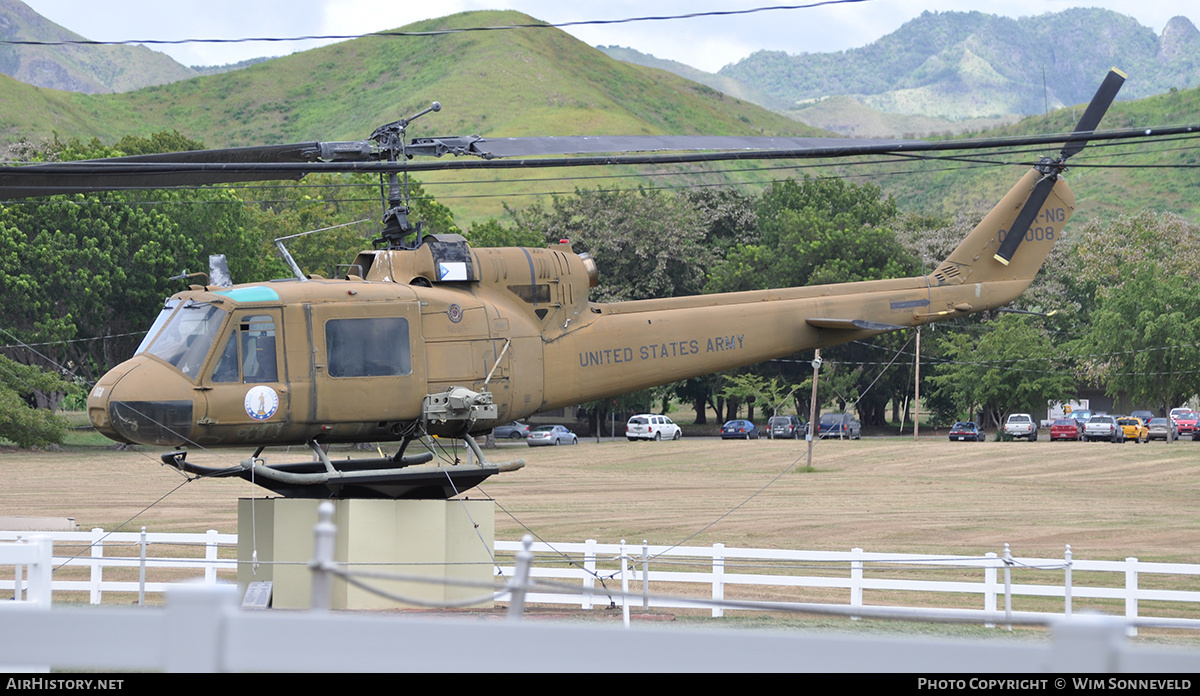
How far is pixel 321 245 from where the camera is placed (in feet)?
195

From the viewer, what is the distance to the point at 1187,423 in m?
55.1

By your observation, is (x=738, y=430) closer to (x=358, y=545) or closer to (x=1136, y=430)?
(x=1136, y=430)

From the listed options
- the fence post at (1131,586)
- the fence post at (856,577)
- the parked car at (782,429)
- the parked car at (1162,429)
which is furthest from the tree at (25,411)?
the parked car at (1162,429)

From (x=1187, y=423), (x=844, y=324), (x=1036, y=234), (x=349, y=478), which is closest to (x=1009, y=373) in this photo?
(x=1187, y=423)

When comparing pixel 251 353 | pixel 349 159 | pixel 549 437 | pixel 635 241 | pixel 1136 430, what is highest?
pixel 635 241

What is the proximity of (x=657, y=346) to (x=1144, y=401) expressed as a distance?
59589mm

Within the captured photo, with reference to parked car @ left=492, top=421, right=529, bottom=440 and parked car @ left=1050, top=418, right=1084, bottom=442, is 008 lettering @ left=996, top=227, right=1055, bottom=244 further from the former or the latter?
parked car @ left=492, top=421, right=529, bottom=440

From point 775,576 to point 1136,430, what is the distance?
45.2 metres

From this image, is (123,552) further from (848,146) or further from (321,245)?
(321,245)

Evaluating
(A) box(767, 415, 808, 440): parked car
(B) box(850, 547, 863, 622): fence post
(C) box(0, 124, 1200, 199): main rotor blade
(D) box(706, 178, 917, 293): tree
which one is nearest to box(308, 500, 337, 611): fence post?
(C) box(0, 124, 1200, 199): main rotor blade

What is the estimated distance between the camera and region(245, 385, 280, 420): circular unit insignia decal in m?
12.1

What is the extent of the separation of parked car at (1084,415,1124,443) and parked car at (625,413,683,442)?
22200 millimetres
